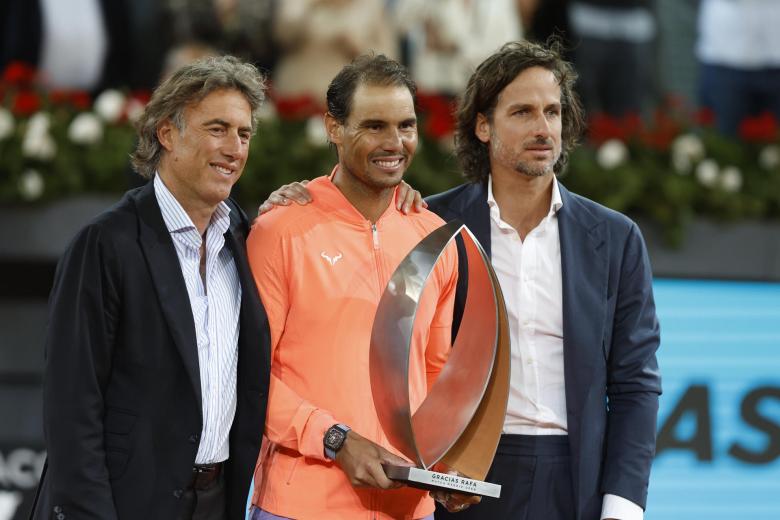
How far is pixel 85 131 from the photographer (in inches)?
225

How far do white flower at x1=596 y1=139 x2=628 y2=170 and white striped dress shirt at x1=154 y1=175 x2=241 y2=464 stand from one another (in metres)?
3.02

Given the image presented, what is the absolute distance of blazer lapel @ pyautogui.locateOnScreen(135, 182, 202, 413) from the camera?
3.17 meters

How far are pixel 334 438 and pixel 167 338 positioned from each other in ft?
1.58

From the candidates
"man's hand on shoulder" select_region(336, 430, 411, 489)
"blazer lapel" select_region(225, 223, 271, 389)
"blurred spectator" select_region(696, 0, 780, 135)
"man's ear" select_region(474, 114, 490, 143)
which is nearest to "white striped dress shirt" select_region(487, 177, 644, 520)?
"man's ear" select_region(474, 114, 490, 143)

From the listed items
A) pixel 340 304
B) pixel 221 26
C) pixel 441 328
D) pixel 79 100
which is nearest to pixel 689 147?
pixel 221 26

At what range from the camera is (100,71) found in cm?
687

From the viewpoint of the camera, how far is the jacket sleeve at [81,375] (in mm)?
3078

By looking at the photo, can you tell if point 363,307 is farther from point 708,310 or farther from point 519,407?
point 708,310

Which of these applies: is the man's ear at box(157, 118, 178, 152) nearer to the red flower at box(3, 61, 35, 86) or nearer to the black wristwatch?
the black wristwatch

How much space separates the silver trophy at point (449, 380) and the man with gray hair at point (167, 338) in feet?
1.13

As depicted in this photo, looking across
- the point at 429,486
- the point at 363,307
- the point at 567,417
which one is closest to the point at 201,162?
the point at 363,307

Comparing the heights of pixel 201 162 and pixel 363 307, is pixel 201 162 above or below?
above

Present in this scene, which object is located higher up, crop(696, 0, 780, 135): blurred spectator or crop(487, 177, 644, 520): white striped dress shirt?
crop(696, 0, 780, 135): blurred spectator

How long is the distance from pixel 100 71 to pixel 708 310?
338cm
